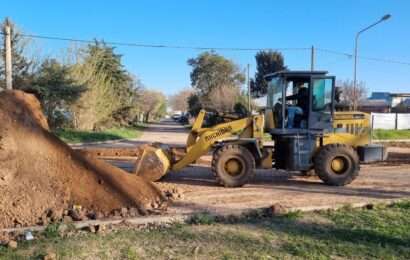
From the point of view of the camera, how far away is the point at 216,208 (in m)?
8.41

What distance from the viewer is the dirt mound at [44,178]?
7254 mm

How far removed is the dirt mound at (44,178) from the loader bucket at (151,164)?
1677 millimetres

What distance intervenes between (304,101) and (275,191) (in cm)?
237

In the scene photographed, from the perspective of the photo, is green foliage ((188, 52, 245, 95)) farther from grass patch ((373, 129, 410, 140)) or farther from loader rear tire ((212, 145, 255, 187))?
loader rear tire ((212, 145, 255, 187))

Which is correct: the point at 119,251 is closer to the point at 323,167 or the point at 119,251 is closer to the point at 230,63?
the point at 323,167

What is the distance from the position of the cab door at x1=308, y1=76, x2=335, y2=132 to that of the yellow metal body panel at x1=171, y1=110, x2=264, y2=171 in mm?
1265

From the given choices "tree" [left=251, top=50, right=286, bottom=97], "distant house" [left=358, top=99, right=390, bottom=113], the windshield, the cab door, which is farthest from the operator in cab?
"distant house" [left=358, top=99, right=390, bottom=113]

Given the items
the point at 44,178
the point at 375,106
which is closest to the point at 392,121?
the point at 375,106

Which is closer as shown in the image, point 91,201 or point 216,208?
point 91,201

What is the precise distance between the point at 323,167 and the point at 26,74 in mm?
22313

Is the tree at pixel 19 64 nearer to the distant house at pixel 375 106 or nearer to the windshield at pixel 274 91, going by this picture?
the windshield at pixel 274 91

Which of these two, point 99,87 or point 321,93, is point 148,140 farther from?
point 321,93

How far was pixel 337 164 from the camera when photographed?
11070 mm

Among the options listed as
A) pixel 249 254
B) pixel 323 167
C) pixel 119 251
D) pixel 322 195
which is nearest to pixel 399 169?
pixel 323 167
